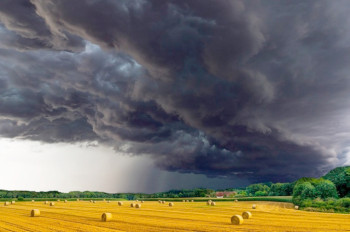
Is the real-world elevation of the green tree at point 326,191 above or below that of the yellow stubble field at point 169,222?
above

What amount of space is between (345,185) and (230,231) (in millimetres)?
75684

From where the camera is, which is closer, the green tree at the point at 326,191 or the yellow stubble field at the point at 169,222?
the yellow stubble field at the point at 169,222

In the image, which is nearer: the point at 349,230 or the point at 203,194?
the point at 349,230

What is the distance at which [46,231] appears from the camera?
2361 cm

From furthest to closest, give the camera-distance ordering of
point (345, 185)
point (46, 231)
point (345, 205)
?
point (345, 185) < point (345, 205) < point (46, 231)

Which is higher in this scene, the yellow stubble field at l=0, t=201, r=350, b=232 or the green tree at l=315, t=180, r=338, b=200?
the green tree at l=315, t=180, r=338, b=200

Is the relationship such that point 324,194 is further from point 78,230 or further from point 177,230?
point 78,230

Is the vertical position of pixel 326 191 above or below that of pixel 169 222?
above

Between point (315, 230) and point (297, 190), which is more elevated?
point (297, 190)

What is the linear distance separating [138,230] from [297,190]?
Result: 73.7 m

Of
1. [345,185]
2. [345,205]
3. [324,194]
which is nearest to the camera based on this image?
[345,205]

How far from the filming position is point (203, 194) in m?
197

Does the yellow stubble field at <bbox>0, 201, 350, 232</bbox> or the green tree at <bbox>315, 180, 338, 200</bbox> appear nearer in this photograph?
the yellow stubble field at <bbox>0, 201, 350, 232</bbox>

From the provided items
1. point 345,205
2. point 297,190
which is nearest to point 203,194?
point 297,190
